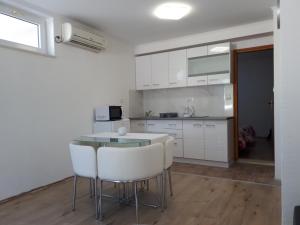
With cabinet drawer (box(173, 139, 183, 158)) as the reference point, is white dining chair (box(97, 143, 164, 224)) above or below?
above

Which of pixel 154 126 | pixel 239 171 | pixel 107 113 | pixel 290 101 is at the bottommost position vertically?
pixel 239 171

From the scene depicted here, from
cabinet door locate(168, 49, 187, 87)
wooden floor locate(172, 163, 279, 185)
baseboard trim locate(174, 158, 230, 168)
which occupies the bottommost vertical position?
wooden floor locate(172, 163, 279, 185)

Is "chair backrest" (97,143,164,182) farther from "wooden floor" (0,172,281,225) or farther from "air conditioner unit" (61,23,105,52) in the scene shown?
"air conditioner unit" (61,23,105,52)

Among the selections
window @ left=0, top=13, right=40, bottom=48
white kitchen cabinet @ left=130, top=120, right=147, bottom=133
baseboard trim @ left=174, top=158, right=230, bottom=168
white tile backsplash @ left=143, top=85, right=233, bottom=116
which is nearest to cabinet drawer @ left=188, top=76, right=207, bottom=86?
white tile backsplash @ left=143, top=85, right=233, bottom=116

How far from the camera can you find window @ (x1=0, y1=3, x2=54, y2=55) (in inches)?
115

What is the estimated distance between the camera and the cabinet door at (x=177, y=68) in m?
4.68

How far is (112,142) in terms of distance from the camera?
2.34m

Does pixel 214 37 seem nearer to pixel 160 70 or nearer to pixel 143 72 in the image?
pixel 160 70

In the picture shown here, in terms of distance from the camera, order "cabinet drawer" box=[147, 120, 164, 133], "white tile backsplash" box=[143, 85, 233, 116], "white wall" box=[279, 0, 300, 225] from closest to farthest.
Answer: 1. "white wall" box=[279, 0, 300, 225]
2. "white tile backsplash" box=[143, 85, 233, 116]
3. "cabinet drawer" box=[147, 120, 164, 133]

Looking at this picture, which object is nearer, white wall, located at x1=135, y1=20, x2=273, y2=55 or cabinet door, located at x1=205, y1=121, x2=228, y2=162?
white wall, located at x1=135, y1=20, x2=273, y2=55

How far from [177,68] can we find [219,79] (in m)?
0.88

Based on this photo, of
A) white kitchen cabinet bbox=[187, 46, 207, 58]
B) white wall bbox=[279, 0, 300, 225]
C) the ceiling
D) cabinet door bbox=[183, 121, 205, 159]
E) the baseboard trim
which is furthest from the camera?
white kitchen cabinet bbox=[187, 46, 207, 58]

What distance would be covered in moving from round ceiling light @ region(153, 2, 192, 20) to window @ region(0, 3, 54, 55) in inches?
64.0

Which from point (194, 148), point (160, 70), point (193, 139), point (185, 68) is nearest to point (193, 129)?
point (193, 139)
